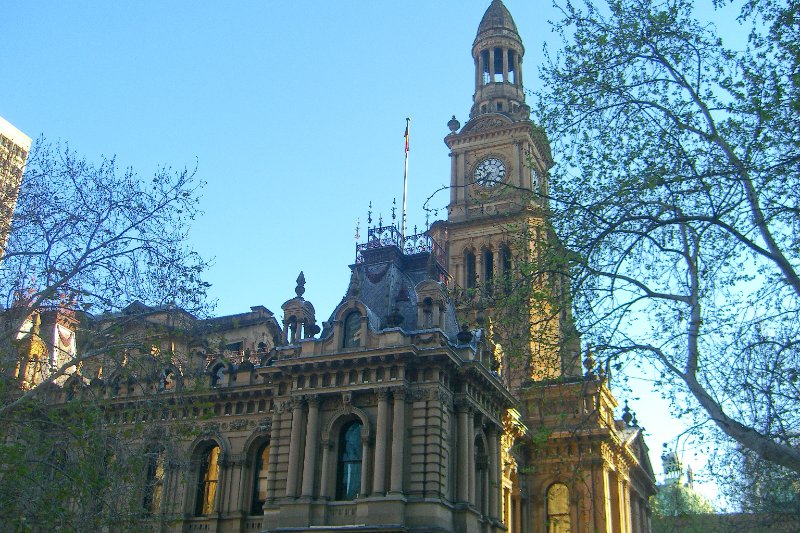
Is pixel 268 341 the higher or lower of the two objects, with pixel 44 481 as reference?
higher

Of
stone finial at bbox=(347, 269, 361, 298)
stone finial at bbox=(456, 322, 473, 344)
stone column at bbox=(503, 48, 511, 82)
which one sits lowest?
stone finial at bbox=(456, 322, 473, 344)

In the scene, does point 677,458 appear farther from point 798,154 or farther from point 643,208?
point 798,154

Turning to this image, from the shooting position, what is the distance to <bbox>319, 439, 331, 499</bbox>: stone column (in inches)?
1192

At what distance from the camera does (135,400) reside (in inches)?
1382

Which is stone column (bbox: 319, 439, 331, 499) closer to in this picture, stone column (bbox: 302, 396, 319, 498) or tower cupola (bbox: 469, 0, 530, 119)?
stone column (bbox: 302, 396, 319, 498)

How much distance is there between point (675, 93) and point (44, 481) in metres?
16.5

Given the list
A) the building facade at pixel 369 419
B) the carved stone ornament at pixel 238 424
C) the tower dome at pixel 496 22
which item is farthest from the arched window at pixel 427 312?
the tower dome at pixel 496 22

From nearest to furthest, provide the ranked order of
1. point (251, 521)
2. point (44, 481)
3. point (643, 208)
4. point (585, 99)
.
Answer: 1. point (643, 208)
2. point (585, 99)
3. point (44, 481)
4. point (251, 521)

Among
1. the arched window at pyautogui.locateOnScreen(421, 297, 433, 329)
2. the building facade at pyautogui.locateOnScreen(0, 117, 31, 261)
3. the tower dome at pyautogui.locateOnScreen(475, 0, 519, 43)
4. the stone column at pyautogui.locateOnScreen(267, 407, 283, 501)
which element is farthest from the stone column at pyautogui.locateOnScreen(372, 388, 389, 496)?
the tower dome at pyautogui.locateOnScreen(475, 0, 519, 43)

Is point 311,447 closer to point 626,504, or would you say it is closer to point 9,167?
point 9,167

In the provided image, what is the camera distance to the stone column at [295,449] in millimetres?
30625

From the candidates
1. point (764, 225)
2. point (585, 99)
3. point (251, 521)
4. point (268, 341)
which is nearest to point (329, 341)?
point (251, 521)

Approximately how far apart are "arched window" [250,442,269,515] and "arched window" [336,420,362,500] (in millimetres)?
4322

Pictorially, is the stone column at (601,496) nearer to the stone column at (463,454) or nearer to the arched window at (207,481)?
the stone column at (463,454)
